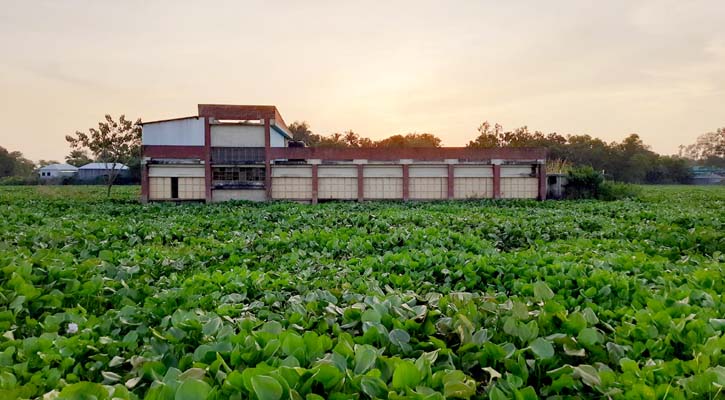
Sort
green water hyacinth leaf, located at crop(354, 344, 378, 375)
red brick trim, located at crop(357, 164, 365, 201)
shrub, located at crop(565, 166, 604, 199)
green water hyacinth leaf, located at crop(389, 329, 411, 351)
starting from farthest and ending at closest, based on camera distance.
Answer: shrub, located at crop(565, 166, 604, 199) < red brick trim, located at crop(357, 164, 365, 201) < green water hyacinth leaf, located at crop(389, 329, 411, 351) < green water hyacinth leaf, located at crop(354, 344, 378, 375)

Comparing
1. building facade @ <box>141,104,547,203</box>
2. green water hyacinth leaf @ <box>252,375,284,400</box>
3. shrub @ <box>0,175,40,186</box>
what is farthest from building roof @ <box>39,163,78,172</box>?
green water hyacinth leaf @ <box>252,375,284,400</box>

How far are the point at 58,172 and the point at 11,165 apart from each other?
5.78 m

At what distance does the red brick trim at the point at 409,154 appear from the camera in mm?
23359

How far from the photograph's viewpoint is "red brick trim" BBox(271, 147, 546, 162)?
23359 millimetres

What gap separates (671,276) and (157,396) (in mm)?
4069

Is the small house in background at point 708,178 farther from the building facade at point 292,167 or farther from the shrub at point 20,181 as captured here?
the shrub at point 20,181

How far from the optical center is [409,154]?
24.0 m

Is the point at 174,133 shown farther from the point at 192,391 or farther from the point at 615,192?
the point at 192,391

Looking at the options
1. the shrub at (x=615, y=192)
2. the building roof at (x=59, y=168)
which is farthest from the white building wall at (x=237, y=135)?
the building roof at (x=59, y=168)

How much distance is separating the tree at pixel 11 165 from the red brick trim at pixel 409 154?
54168 mm

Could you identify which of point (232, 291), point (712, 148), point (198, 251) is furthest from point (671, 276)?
point (712, 148)

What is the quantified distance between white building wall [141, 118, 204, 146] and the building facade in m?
0.05

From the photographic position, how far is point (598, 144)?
53.0 m

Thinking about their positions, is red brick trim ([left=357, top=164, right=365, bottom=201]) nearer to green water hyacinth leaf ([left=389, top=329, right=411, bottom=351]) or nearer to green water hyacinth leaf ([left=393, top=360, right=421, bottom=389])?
green water hyacinth leaf ([left=389, top=329, right=411, bottom=351])
